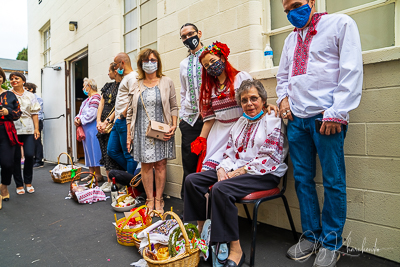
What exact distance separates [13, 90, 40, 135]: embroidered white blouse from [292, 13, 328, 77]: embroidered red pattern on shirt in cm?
378

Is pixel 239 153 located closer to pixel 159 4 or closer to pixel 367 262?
pixel 367 262

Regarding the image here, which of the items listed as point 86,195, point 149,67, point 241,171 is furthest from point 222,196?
point 86,195

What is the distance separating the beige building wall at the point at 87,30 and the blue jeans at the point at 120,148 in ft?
5.46

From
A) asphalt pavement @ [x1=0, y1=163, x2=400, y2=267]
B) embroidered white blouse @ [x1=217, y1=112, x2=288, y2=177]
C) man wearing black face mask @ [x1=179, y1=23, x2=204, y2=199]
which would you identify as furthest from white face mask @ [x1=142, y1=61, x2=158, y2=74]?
asphalt pavement @ [x1=0, y1=163, x2=400, y2=267]

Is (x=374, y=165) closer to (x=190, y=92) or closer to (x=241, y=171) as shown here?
(x=241, y=171)

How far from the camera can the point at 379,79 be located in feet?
6.31

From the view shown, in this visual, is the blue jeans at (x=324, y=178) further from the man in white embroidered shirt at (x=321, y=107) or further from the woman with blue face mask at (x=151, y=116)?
the woman with blue face mask at (x=151, y=116)

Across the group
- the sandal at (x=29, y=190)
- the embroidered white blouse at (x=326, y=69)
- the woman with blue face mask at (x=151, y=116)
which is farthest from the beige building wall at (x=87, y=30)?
the embroidered white blouse at (x=326, y=69)

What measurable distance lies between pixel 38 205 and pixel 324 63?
3.61m

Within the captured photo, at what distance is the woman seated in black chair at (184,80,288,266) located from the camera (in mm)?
1847

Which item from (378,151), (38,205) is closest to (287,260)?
(378,151)

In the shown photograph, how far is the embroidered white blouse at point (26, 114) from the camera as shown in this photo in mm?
4009

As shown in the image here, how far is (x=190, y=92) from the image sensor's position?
278 centimetres

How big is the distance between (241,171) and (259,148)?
0.22 meters
